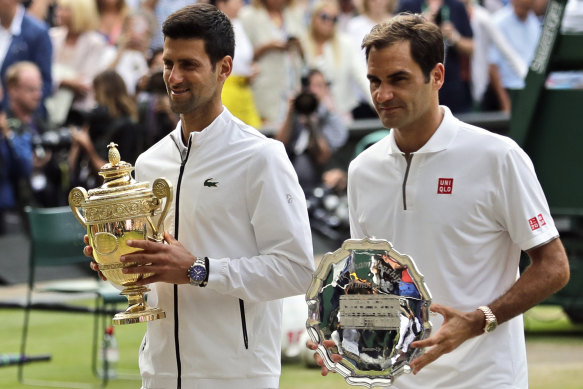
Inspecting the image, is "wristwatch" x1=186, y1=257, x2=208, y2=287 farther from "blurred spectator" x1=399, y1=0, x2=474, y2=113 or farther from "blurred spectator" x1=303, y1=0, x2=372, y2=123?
"blurred spectator" x1=399, y1=0, x2=474, y2=113

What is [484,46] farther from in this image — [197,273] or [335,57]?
[197,273]

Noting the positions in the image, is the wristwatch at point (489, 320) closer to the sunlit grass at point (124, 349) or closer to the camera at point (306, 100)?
the sunlit grass at point (124, 349)

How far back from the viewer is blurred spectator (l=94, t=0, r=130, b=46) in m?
13.0

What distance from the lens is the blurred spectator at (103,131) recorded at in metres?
11.5

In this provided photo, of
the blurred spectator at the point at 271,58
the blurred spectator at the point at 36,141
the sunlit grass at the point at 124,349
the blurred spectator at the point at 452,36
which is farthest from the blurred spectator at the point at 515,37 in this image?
the blurred spectator at the point at 36,141

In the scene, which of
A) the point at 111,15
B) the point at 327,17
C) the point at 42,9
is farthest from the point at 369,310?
the point at 42,9

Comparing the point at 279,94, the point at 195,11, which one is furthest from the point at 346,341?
the point at 279,94

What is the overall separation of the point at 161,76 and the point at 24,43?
199 centimetres

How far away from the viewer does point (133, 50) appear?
1254 centimetres

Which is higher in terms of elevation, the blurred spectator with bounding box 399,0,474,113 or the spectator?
the blurred spectator with bounding box 399,0,474,113

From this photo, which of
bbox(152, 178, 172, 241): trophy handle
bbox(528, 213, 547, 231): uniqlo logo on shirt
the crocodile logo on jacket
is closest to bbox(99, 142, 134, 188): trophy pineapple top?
bbox(152, 178, 172, 241): trophy handle

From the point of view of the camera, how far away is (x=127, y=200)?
3.73 metres

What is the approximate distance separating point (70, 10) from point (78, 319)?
133 inches

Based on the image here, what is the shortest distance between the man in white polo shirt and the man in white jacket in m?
0.38
